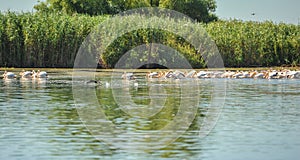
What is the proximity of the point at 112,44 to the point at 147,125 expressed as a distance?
94.4 feet

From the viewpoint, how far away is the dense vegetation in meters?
41.4

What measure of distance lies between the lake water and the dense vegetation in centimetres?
1848

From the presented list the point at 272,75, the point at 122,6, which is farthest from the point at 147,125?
the point at 122,6

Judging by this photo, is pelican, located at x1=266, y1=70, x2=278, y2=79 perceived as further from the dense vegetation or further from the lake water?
the dense vegetation

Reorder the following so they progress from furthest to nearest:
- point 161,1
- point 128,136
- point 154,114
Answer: point 161,1, point 154,114, point 128,136

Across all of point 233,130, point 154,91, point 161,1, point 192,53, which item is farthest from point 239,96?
point 161,1

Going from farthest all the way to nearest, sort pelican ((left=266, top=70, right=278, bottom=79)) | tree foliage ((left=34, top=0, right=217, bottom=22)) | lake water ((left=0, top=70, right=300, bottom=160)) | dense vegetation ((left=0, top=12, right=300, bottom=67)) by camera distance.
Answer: tree foliage ((left=34, top=0, right=217, bottom=22)) → dense vegetation ((left=0, top=12, right=300, bottom=67)) → pelican ((left=266, top=70, right=278, bottom=79)) → lake water ((left=0, top=70, right=300, bottom=160))

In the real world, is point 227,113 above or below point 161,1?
below

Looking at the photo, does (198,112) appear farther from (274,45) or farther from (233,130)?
(274,45)

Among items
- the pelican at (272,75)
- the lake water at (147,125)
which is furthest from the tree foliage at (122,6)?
the lake water at (147,125)

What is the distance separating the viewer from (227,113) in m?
16.2

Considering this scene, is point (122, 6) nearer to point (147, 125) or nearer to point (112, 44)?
point (112, 44)

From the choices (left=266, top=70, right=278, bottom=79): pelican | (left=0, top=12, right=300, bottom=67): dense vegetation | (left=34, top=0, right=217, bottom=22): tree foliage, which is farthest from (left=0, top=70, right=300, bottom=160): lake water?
(left=34, top=0, right=217, bottom=22): tree foliage

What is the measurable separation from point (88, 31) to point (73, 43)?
1.44 metres
